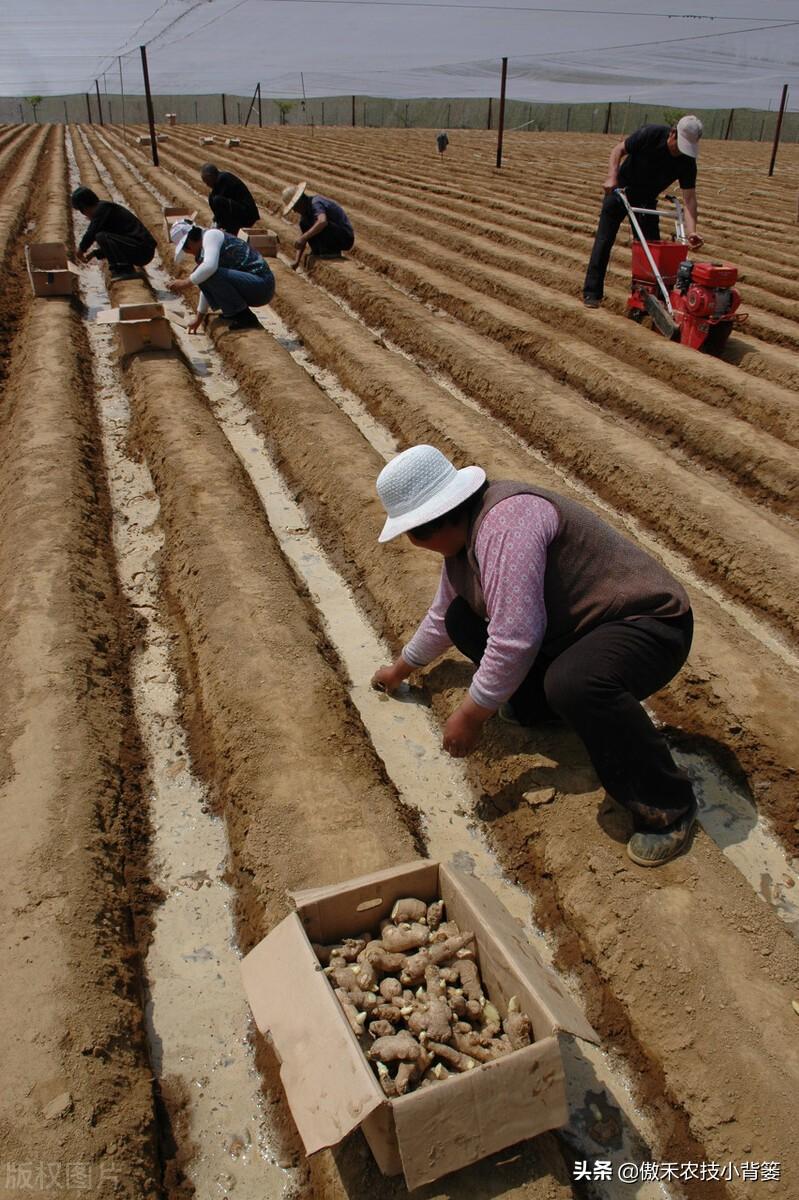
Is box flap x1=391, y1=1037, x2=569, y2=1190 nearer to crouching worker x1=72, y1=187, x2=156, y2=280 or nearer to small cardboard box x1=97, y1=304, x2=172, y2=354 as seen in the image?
small cardboard box x1=97, y1=304, x2=172, y2=354

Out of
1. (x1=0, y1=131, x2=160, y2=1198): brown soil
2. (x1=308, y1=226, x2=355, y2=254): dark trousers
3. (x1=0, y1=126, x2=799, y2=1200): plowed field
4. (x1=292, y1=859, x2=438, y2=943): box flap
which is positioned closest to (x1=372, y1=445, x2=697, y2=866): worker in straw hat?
(x1=0, y1=126, x2=799, y2=1200): plowed field

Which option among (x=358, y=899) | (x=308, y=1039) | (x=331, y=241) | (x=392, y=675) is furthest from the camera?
(x=331, y=241)

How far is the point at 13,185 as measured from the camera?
1417 cm

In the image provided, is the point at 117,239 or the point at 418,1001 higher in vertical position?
the point at 117,239

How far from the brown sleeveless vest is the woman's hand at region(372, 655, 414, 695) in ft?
2.31

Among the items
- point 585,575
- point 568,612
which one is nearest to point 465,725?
point 568,612

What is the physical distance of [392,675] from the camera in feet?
10.4

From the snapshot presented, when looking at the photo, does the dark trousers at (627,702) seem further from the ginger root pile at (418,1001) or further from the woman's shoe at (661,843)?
the ginger root pile at (418,1001)

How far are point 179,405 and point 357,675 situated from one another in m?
2.88

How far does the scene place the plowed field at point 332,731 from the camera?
6.57 ft

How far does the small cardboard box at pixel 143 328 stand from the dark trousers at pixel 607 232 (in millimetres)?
3441

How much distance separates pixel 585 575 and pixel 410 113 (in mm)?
38855

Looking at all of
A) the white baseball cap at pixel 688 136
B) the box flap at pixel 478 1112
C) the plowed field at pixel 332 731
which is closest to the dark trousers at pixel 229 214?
the plowed field at pixel 332 731

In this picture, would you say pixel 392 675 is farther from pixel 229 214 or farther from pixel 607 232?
pixel 229 214
